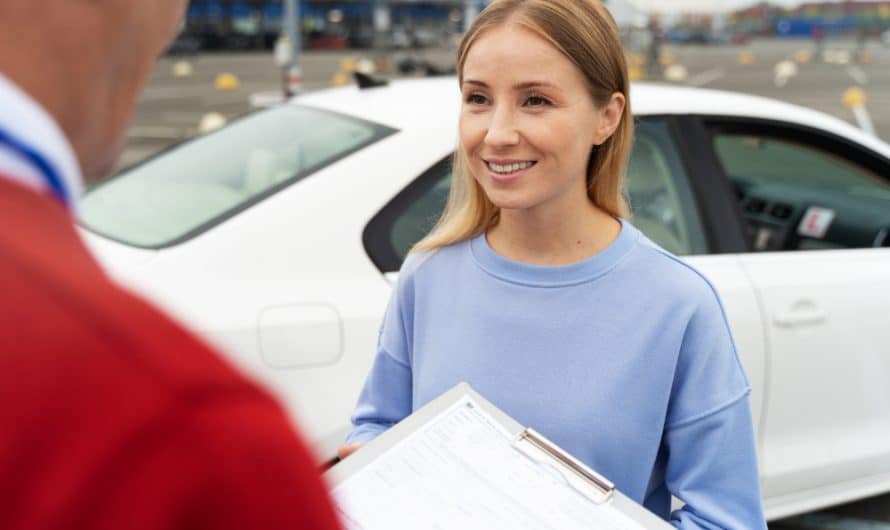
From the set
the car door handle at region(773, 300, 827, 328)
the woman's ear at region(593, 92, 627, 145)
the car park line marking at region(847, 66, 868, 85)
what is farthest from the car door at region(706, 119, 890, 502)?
the car park line marking at region(847, 66, 868, 85)

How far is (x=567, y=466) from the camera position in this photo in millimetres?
1314

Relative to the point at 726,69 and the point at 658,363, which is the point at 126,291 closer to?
the point at 658,363

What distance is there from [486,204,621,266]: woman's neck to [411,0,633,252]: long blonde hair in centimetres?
9

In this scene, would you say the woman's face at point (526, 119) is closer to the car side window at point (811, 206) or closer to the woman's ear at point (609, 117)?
the woman's ear at point (609, 117)

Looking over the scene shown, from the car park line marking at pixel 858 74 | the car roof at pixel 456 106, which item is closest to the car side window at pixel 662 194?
the car roof at pixel 456 106

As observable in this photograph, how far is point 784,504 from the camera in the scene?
3.06m

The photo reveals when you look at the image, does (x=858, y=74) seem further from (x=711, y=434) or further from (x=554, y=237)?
(x=711, y=434)

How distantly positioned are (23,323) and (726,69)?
3609 centimetres

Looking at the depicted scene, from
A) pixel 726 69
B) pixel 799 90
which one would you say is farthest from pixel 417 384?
pixel 726 69

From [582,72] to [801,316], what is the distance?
1.62 meters

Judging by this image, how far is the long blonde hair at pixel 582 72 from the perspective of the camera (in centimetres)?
155

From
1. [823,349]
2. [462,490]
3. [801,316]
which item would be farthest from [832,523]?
[462,490]

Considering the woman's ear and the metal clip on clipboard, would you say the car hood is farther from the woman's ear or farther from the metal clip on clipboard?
the metal clip on clipboard

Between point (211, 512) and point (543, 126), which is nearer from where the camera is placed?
point (211, 512)
